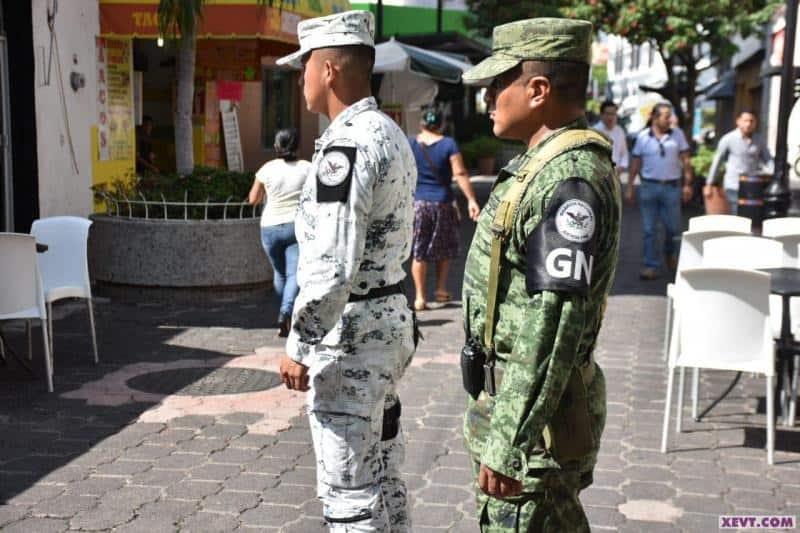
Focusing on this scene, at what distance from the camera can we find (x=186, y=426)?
5.90 meters

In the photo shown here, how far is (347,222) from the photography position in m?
2.97

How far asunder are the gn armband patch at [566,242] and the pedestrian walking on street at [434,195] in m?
6.89

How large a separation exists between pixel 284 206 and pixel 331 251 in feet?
17.0

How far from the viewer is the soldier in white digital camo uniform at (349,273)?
2984mm

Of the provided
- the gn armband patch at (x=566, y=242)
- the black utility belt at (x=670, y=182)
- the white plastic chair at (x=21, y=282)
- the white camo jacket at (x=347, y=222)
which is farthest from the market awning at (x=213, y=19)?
the gn armband patch at (x=566, y=242)

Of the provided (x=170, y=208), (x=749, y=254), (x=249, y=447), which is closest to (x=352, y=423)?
(x=249, y=447)

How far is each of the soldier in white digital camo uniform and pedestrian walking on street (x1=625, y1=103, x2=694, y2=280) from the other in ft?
27.2

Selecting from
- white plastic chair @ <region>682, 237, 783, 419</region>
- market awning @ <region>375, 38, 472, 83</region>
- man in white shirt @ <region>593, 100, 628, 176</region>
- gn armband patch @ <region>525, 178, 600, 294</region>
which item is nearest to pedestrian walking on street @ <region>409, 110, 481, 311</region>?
white plastic chair @ <region>682, 237, 783, 419</region>

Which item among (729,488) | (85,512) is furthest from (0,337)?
(729,488)

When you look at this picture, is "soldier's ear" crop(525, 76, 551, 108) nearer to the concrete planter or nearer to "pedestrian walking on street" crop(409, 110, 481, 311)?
"pedestrian walking on street" crop(409, 110, 481, 311)

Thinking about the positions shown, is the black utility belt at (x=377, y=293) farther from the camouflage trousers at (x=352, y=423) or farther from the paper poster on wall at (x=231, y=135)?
the paper poster on wall at (x=231, y=135)

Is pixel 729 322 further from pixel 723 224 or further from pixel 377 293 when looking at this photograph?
pixel 377 293

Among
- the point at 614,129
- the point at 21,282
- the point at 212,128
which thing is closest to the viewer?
the point at 21,282

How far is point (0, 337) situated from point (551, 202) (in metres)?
5.64
